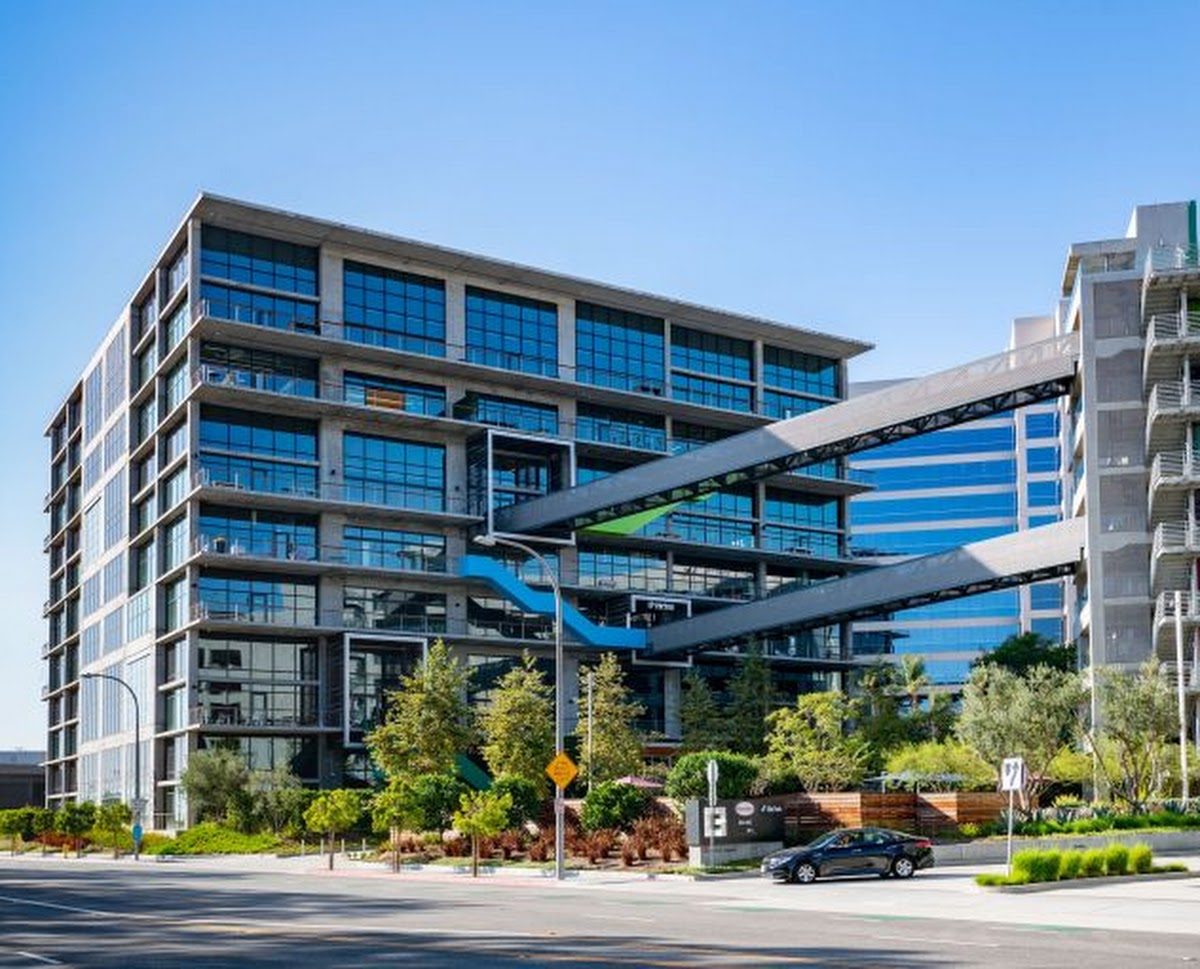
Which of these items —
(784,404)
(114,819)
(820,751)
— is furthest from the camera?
(784,404)

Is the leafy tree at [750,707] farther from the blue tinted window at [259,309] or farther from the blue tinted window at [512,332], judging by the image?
the blue tinted window at [259,309]

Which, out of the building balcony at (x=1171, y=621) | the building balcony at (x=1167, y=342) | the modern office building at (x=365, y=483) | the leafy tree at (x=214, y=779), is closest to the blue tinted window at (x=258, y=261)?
the modern office building at (x=365, y=483)

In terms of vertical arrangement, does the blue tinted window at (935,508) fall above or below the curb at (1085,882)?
above

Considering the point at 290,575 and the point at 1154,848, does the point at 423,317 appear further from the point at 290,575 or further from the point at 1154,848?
the point at 1154,848

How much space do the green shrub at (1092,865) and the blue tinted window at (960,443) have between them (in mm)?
129187

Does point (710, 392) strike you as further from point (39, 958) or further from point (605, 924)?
point (39, 958)

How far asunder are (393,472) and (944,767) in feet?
123

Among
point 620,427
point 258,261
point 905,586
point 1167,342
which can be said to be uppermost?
point 258,261

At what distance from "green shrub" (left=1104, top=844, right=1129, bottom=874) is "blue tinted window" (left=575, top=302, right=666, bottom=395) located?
191 feet

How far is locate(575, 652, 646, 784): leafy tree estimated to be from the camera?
6134cm

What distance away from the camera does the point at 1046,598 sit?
157 metres

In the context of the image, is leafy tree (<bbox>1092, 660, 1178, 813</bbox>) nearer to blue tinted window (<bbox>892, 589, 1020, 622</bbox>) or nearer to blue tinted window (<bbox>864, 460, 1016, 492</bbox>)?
blue tinted window (<bbox>892, 589, 1020, 622</bbox>)

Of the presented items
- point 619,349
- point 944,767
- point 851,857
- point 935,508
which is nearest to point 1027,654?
point 619,349

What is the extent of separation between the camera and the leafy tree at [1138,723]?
50375 mm
